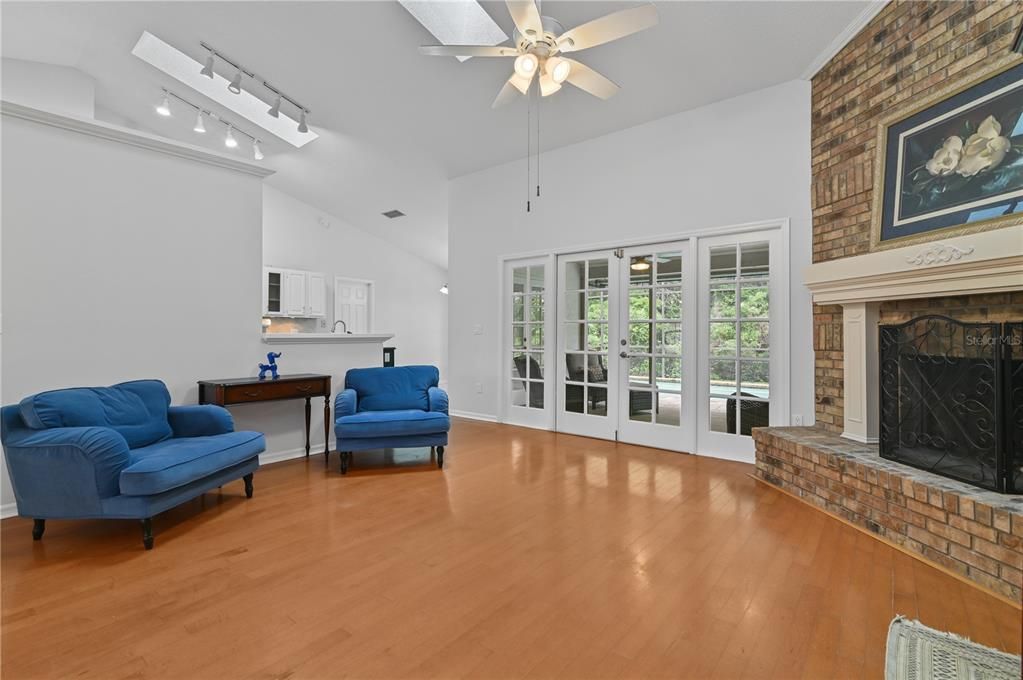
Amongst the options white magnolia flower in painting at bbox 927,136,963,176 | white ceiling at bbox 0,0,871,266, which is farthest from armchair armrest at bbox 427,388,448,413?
white magnolia flower in painting at bbox 927,136,963,176

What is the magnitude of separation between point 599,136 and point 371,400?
3538 mm

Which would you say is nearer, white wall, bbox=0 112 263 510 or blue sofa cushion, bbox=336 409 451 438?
white wall, bbox=0 112 263 510

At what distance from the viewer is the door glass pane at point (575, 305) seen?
4883mm

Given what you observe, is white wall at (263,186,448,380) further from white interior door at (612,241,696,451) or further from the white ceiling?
white interior door at (612,241,696,451)

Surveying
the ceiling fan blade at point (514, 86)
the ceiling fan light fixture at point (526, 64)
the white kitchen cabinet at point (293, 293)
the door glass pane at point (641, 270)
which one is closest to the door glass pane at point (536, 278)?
the door glass pane at point (641, 270)

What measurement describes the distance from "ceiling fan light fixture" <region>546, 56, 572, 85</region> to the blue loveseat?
304cm

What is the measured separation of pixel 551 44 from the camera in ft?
8.61

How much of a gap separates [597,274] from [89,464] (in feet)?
13.7

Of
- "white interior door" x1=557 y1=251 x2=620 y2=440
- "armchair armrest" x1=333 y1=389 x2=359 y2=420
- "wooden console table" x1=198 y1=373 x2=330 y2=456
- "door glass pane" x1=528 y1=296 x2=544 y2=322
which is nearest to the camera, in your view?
"wooden console table" x1=198 y1=373 x2=330 y2=456

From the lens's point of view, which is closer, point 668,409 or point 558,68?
point 558,68

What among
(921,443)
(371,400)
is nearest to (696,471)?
(921,443)

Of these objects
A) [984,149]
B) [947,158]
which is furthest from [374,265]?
[984,149]

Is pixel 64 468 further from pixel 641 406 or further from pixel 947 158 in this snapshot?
pixel 947 158

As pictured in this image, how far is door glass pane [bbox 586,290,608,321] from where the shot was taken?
4.71m
